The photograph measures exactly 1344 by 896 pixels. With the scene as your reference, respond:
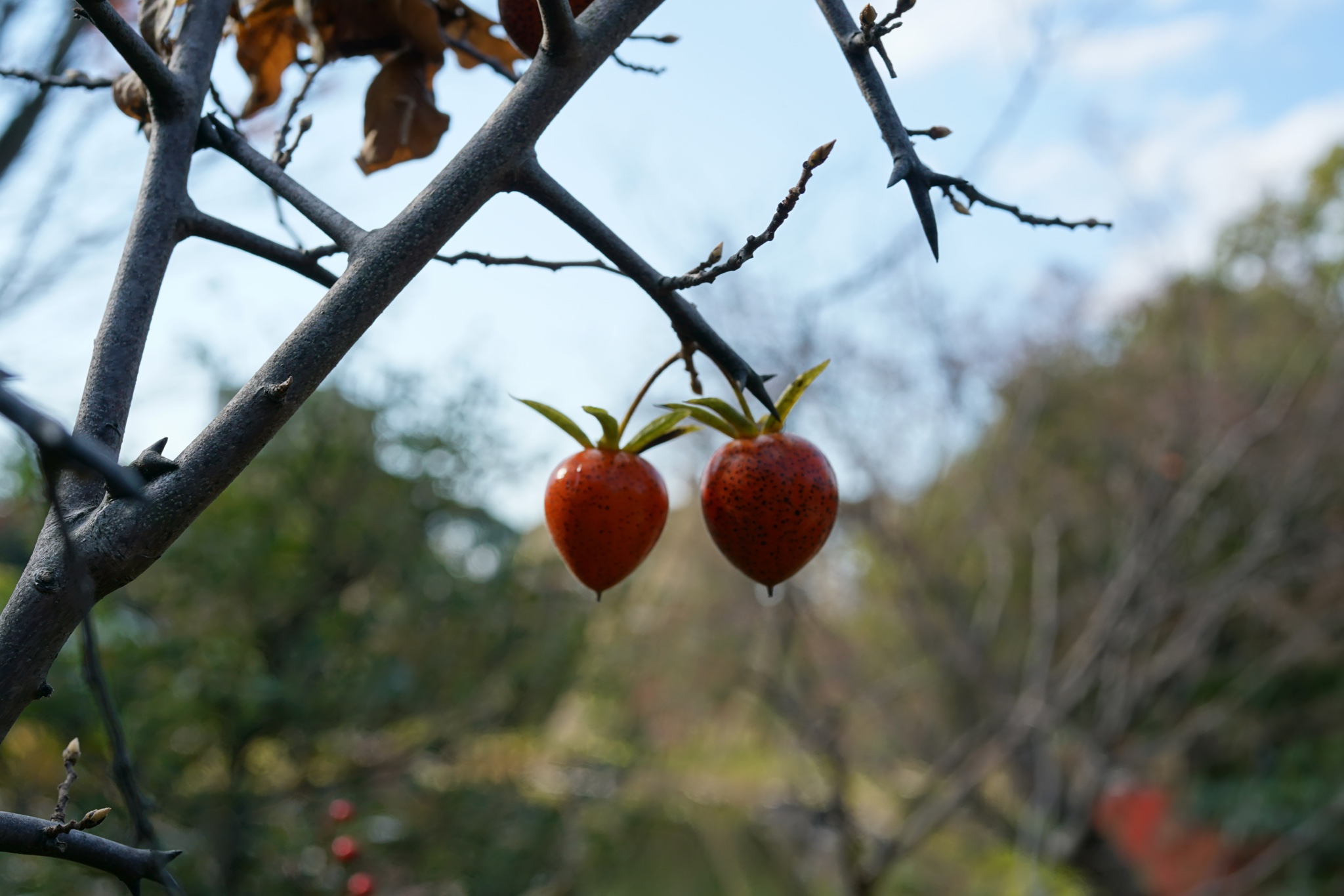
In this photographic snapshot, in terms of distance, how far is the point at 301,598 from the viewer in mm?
3865

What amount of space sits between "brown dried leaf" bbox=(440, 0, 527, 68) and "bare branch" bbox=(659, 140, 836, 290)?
555 millimetres

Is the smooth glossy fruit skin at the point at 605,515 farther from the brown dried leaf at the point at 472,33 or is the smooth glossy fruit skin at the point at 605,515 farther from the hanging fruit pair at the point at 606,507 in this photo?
the brown dried leaf at the point at 472,33

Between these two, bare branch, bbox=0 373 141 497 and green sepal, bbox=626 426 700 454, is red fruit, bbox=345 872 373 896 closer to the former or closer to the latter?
green sepal, bbox=626 426 700 454

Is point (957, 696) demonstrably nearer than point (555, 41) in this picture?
No

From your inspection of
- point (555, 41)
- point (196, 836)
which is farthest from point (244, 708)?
point (555, 41)

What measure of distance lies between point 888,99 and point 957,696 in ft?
21.4

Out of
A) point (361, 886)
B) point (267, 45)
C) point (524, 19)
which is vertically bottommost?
point (361, 886)

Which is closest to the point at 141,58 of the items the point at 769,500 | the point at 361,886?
the point at 769,500

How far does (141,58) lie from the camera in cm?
72

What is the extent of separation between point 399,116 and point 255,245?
35 cm

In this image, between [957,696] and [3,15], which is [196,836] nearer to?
[3,15]

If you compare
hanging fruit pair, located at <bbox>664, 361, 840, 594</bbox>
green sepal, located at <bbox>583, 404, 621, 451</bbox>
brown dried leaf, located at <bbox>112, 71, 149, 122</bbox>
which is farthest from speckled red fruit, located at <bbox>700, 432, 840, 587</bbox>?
brown dried leaf, located at <bbox>112, 71, 149, 122</bbox>

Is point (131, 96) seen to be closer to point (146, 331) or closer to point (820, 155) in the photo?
point (146, 331)

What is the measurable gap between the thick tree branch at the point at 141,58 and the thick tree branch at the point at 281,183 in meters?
0.05
